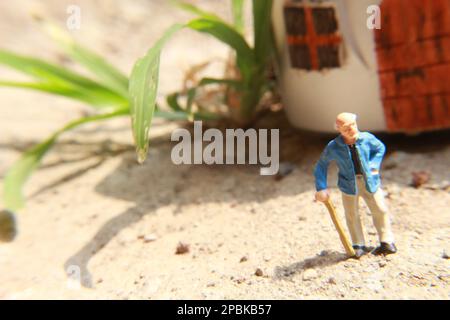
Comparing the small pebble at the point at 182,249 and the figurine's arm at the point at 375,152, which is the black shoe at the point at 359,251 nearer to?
the figurine's arm at the point at 375,152

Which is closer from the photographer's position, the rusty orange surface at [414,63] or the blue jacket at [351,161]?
the blue jacket at [351,161]

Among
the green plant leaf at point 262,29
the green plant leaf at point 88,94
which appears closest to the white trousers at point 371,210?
the green plant leaf at point 262,29

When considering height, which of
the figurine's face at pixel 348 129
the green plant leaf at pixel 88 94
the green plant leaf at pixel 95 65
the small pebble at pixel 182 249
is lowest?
the small pebble at pixel 182 249

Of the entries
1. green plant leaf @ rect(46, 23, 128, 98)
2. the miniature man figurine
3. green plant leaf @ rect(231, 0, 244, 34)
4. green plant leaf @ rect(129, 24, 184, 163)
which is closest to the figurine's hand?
the miniature man figurine

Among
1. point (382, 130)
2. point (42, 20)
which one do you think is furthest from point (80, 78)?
point (382, 130)

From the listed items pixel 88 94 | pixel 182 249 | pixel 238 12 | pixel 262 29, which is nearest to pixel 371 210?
pixel 182 249
